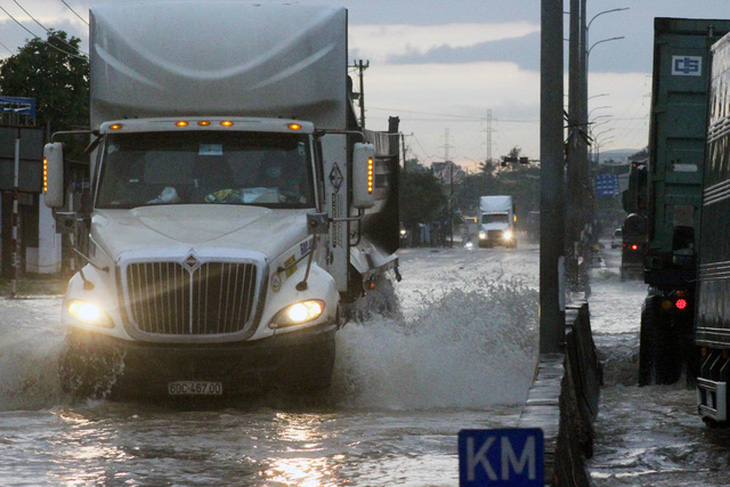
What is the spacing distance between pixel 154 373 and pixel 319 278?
1.64m

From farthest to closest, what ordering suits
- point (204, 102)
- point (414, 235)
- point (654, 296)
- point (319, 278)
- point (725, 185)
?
1. point (414, 235)
2. point (654, 296)
3. point (204, 102)
4. point (319, 278)
5. point (725, 185)

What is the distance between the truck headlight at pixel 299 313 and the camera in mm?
10734

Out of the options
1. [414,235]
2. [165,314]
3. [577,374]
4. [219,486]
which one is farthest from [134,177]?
[414,235]

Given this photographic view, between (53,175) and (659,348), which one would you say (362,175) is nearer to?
(53,175)

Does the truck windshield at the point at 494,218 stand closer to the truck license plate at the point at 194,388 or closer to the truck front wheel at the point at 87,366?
the truck front wheel at the point at 87,366

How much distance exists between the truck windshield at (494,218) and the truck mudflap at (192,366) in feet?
288

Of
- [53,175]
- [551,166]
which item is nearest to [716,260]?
[551,166]

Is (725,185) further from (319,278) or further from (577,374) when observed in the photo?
(319,278)

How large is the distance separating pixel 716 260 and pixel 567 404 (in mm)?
2034

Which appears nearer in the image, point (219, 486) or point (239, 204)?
point (219, 486)

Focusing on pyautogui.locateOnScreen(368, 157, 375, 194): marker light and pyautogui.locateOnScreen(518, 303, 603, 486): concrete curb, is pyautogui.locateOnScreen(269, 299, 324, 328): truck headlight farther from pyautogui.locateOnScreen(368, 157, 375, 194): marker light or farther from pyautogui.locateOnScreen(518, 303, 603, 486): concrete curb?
A: pyautogui.locateOnScreen(518, 303, 603, 486): concrete curb

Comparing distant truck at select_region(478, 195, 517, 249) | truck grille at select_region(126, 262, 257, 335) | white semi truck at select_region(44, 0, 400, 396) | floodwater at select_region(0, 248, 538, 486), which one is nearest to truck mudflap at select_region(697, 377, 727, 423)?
floodwater at select_region(0, 248, 538, 486)

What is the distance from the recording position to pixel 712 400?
33.5 ft

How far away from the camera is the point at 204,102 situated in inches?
484
